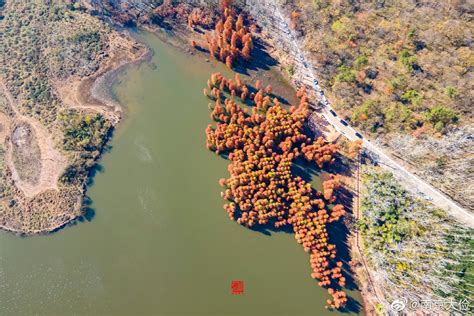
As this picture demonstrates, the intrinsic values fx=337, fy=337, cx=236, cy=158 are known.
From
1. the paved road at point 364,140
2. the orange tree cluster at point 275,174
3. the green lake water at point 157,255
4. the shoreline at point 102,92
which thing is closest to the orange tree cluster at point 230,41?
the orange tree cluster at point 275,174

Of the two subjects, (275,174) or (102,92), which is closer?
(275,174)

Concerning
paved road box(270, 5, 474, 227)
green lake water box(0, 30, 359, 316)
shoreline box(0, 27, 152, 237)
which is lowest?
green lake water box(0, 30, 359, 316)

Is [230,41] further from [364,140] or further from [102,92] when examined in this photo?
[364,140]

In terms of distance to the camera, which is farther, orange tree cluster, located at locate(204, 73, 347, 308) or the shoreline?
the shoreline

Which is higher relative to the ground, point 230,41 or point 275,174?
point 230,41

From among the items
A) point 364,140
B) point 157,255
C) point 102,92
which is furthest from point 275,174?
point 102,92

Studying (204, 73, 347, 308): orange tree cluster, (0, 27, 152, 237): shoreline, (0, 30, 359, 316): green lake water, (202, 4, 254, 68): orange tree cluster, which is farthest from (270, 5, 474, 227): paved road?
(0, 27, 152, 237): shoreline

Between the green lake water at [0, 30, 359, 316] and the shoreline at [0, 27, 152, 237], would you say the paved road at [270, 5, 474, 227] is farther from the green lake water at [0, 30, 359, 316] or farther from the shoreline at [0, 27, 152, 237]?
the shoreline at [0, 27, 152, 237]
